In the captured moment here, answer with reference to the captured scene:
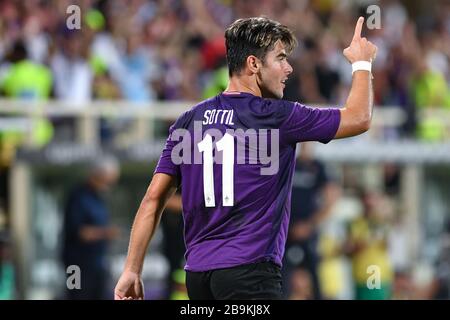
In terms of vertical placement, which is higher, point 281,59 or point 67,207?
point 281,59

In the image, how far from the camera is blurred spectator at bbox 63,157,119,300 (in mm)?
11141

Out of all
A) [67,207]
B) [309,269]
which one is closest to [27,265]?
[67,207]

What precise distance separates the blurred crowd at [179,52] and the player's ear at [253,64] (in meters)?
6.06

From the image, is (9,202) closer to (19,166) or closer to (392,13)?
(19,166)

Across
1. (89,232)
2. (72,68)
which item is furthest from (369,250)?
(72,68)

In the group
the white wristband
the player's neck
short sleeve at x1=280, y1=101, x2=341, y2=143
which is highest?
the white wristband

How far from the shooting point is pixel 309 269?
1138 centimetres

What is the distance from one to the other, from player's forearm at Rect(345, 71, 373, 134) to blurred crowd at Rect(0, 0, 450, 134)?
6323mm

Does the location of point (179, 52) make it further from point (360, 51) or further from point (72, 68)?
point (360, 51)

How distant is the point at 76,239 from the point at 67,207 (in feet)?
1.10

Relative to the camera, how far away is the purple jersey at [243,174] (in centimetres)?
505

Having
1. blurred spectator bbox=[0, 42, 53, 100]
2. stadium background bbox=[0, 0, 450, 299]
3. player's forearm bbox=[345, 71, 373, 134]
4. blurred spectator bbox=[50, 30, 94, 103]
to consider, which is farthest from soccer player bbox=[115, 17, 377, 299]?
blurred spectator bbox=[50, 30, 94, 103]

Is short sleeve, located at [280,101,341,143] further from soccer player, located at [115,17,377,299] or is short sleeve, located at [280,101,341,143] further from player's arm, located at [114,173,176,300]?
player's arm, located at [114,173,176,300]

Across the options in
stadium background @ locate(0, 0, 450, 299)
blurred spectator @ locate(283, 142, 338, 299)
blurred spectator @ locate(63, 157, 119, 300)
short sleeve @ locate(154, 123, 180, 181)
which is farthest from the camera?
stadium background @ locate(0, 0, 450, 299)
